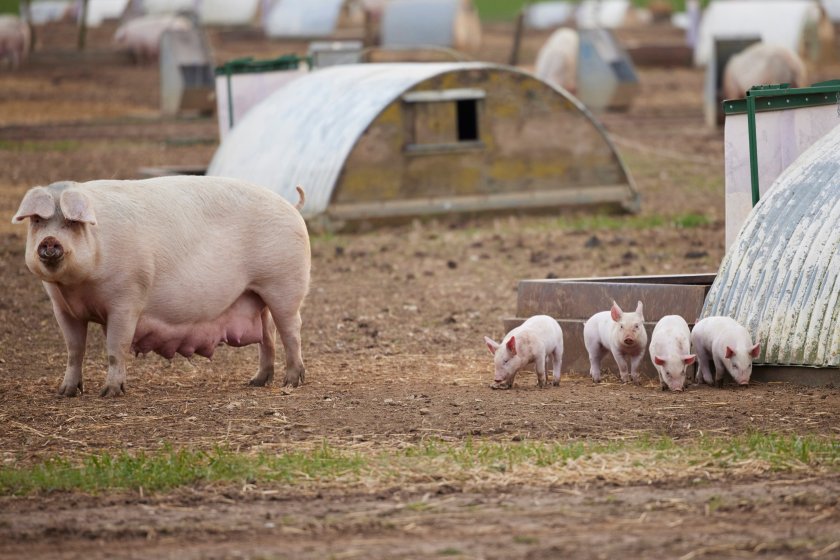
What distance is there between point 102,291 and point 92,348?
85.8 inches

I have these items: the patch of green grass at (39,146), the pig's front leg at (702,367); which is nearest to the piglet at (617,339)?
the pig's front leg at (702,367)

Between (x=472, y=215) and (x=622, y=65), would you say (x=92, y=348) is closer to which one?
(x=472, y=215)

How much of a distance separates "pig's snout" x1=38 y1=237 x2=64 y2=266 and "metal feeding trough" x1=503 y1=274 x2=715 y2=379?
279 centimetres

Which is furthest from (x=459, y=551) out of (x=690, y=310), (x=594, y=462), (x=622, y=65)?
(x=622, y=65)

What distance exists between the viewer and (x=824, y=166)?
8.22 metres

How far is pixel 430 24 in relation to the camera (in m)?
42.6

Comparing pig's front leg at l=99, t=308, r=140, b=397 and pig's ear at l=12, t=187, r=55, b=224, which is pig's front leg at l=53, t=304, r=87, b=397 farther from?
pig's ear at l=12, t=187, r=55, b=224

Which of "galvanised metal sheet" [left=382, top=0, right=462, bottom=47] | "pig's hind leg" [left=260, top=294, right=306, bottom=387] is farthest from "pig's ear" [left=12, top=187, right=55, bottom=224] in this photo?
"galvanised metal sheet" [left=382, top=0, right=462, bottom=47]

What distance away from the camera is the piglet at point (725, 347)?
299 inches

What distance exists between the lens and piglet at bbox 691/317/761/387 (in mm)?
7590

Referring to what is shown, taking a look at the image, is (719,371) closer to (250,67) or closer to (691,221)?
(691,221)

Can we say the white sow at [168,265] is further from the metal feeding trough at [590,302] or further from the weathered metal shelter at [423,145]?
the weathered metal shelter at [423,145]

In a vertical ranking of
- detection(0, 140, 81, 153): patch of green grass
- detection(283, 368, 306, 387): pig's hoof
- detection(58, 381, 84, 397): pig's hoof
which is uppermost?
detection(0, 140, 81, 153): patch of green grass

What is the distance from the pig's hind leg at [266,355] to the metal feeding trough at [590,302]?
1448 mm
